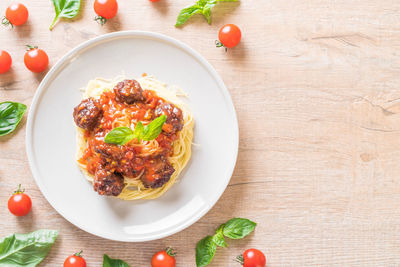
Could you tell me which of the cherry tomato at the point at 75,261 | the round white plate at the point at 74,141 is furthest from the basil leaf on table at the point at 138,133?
the cherry tomato at the point at 75,261

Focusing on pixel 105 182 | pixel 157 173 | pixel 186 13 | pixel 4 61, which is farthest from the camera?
pixel 186 13

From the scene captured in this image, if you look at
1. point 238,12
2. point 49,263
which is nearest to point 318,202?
point 238,12

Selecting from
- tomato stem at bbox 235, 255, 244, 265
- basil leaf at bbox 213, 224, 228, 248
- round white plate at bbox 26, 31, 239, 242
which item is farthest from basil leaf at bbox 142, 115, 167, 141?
tomato stem at bbox 235, 255, 244, 265

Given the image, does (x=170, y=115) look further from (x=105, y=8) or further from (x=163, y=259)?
(x=163, y=259)

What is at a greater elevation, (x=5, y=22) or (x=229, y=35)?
(x=5, y=22)

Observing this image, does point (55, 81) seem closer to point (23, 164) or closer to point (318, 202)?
point (23, 164)

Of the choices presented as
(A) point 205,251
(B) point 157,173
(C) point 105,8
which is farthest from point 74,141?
(A) point 205,251
